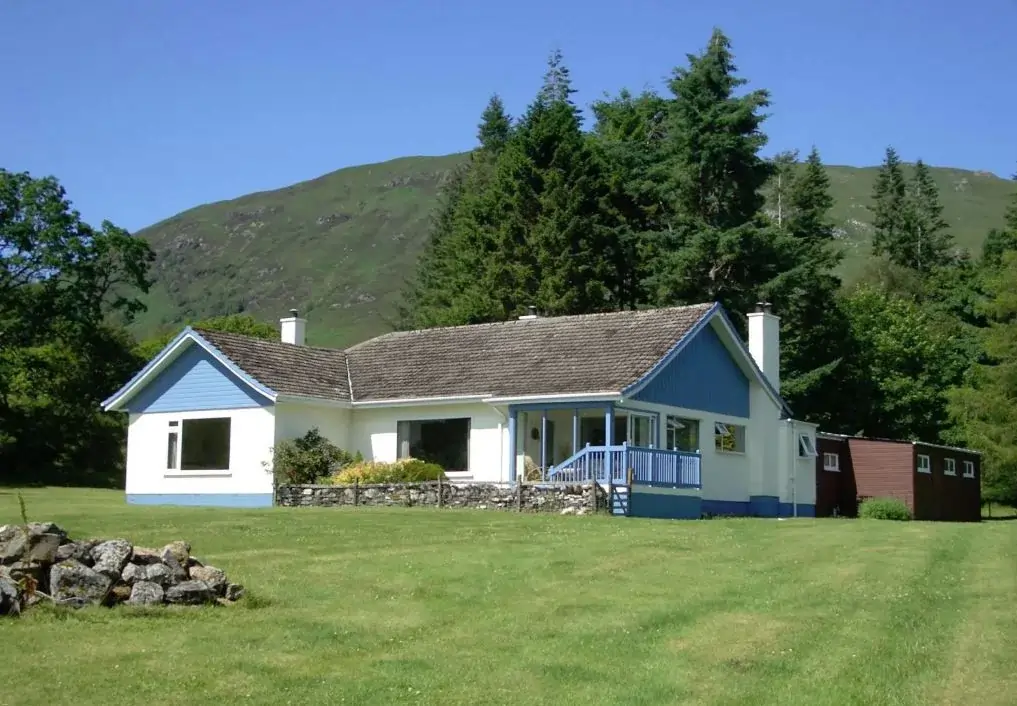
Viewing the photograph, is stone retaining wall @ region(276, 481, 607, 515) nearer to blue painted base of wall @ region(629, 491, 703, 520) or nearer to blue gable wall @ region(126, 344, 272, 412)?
A: blue painted base of wall @ region(629, 491, 703, 520)

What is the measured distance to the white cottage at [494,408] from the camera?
1267 inches

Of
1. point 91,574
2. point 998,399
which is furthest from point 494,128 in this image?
point 91,574

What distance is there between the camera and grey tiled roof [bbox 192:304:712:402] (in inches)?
1268

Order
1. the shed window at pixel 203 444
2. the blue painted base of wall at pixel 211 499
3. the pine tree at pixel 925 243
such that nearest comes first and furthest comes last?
the blue painted base of wall at pixel 211 499 < the shed window at pixel 203 444 < the pine tree at pixel 925 243

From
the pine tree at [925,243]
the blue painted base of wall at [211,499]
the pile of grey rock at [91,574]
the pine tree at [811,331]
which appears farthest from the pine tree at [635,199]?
the pile of grey rock at [91,574]

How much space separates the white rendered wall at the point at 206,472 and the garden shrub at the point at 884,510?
18610 millimetres

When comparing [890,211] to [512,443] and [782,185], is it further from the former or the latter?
[512,443]

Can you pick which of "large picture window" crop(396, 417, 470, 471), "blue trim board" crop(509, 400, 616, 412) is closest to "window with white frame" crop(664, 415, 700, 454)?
"blue trim board" crop(509, 400, 616, 412)

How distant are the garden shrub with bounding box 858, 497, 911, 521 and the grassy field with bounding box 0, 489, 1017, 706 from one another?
63.0 ft

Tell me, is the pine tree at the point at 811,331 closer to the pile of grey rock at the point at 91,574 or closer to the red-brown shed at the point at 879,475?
the red-brown shed at the point at 879,475

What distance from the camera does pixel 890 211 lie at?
9688 centimetres

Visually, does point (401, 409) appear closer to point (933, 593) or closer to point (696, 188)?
point (933, 593)

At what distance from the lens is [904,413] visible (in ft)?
199

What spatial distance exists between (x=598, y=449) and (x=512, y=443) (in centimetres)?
333
